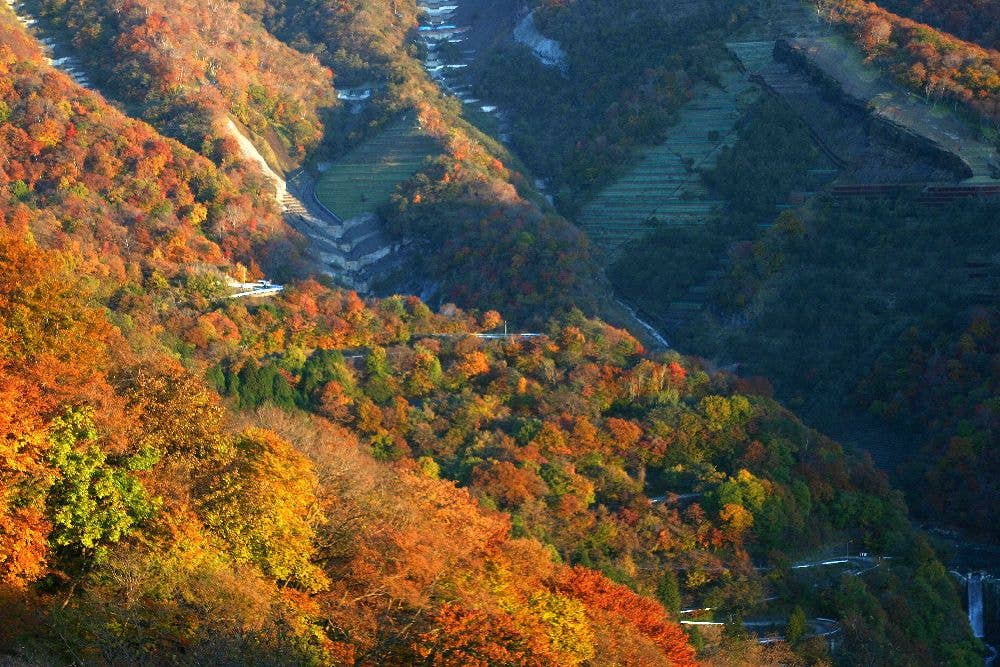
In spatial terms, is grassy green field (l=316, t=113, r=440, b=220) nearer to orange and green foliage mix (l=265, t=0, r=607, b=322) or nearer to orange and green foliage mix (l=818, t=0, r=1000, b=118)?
orange and green foliage mix (l=265, t=0, r=607, b=322)

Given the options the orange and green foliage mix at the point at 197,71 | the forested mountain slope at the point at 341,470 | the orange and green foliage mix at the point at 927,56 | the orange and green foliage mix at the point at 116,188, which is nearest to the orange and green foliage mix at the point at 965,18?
the orange and green foliage mix at the point at 927,56

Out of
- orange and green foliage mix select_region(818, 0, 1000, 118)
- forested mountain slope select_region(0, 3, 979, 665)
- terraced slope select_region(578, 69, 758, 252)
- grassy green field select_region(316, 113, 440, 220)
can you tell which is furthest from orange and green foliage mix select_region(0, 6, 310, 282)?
orange and green foliage mix select_region(818, 0, 1000, 118)

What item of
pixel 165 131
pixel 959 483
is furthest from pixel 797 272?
pixel 165 131

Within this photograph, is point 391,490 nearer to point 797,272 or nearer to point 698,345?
point 698,345

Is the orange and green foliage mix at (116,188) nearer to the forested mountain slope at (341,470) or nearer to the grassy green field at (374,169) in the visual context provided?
the forested mountain slope at (341,470)

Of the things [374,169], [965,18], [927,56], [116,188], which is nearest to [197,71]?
[374,169]
